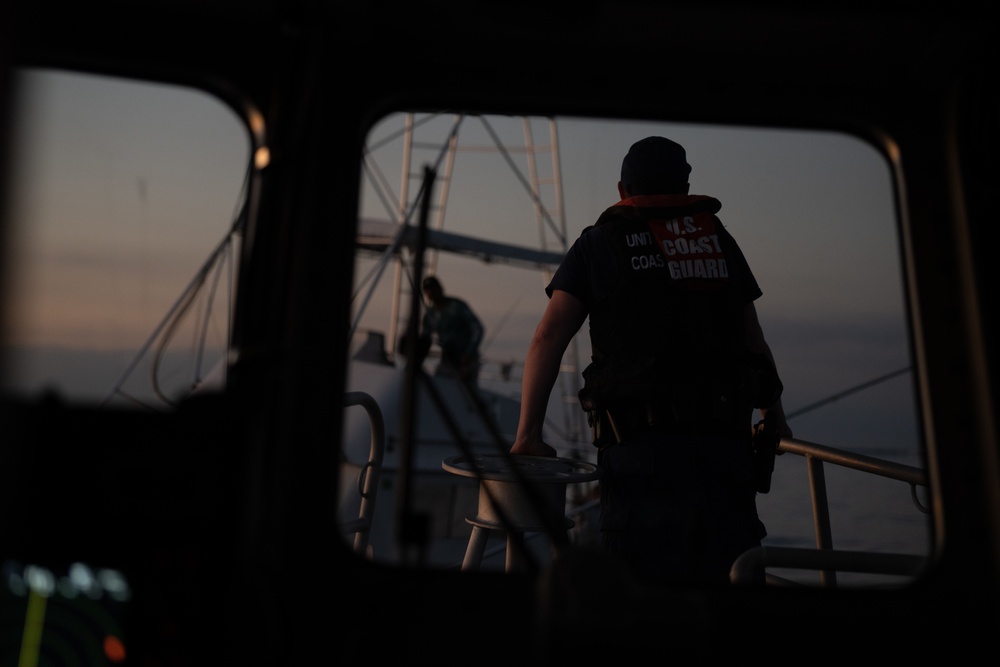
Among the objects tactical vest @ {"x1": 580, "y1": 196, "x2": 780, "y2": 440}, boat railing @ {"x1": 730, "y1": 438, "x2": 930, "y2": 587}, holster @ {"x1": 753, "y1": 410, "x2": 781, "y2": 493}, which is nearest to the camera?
boat railing @ {"x1": 730, "y1": 438, "x2": 930, "y2": 587}

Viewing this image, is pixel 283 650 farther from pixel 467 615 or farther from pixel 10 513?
pixel 10 513

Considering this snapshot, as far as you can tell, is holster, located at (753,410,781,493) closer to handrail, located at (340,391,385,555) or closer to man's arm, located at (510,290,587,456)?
man's arm, located at (510,290,587,456)

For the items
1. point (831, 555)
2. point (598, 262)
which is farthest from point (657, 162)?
point (831, 555)

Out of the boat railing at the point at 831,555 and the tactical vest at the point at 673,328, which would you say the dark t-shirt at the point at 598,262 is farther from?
the boat railing at the point at 831,555

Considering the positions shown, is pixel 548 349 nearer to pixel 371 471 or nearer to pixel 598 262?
pixel 598 262

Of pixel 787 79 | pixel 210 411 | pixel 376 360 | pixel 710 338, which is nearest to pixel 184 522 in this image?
pixel 210 411

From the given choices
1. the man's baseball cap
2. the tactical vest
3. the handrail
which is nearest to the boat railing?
the tactical vest

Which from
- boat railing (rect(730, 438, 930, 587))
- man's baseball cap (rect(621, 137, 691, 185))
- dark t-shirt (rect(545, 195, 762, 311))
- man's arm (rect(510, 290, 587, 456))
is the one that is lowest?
boat railing (rect(730, 438, 930, 587))

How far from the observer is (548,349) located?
2.10m

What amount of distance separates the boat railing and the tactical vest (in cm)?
30

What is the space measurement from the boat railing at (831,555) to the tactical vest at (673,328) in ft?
0.97

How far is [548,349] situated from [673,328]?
353 mm

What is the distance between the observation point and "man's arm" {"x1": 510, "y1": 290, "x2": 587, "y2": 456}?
2045 mm

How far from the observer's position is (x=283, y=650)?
3.46ft
